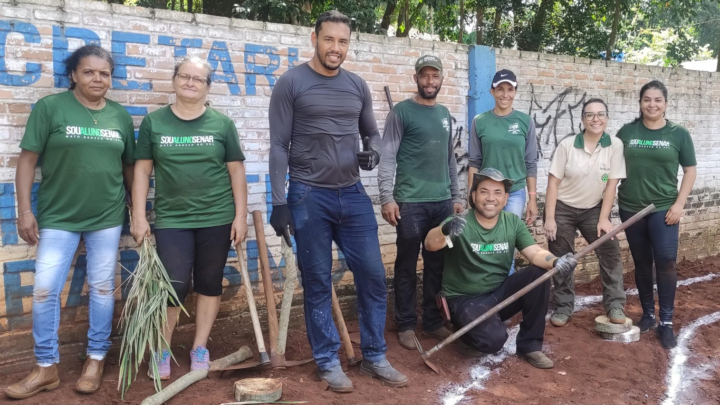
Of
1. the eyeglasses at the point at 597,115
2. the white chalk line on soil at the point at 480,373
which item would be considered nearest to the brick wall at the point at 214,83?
the eyeglasses at the point at 597,115

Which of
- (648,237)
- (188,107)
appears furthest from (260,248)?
(648,237)

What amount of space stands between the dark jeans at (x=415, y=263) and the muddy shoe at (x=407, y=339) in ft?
0.15

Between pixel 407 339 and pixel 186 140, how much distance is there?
7.13 feet

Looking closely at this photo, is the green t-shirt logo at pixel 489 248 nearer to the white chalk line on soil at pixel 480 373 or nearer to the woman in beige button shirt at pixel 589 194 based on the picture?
the white chalk line on soil at pixel 480 373

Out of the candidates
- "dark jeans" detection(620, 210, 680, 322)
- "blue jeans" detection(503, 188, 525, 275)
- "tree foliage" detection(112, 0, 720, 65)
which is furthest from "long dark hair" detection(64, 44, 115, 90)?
"tree foliage" detection(112, 0, 720, 65)

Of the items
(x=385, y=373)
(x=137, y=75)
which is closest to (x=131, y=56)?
(x=137, y=75)

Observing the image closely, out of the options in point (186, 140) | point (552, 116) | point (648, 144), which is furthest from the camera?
point (552, 116)

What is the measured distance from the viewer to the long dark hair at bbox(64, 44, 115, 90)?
341 cm

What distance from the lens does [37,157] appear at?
3.36 metres

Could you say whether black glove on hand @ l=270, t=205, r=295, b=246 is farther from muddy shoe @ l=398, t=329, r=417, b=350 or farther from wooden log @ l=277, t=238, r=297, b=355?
muddy shoe @ l=398, t=329, r=417, b=350

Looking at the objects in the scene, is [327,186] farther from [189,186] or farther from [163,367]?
[163,367]

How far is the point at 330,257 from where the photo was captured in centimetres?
358

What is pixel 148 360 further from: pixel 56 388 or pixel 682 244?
pixel 682 244

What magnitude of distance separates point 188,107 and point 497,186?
7.01 feet
